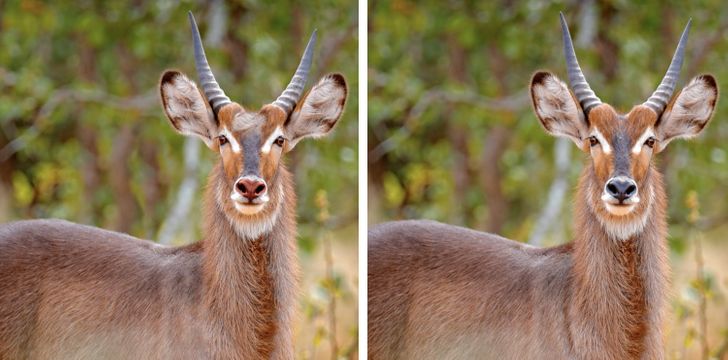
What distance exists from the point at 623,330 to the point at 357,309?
1.38 meters

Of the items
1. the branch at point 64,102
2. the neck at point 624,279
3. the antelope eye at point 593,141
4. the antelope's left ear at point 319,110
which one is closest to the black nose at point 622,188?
the neck at point 624,279

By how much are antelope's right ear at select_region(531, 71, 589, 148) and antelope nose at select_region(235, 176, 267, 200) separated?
3.63ft

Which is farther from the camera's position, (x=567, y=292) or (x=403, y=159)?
(x=403, y=159)

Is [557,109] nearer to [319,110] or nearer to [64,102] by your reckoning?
[319,110]

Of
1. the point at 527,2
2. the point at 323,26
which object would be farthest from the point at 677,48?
the point at 323,26

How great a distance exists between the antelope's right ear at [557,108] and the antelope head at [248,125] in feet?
2.49

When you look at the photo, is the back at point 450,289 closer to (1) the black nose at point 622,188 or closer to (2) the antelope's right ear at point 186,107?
(1) the black nose at point 622,188

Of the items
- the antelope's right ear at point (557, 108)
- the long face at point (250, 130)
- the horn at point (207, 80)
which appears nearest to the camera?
the long face at point (250, 130)

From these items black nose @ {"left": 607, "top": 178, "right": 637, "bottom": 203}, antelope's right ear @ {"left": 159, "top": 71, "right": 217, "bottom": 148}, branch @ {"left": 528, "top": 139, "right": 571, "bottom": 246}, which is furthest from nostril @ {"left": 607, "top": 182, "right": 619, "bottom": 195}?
antelope's right ear @ {"left": 159, "top": 71, "right": 217, "bottom": 148}

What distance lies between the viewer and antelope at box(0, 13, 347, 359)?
420 cm

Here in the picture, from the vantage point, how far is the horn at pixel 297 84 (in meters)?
4.52

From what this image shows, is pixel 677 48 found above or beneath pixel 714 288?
above

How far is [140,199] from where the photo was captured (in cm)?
499

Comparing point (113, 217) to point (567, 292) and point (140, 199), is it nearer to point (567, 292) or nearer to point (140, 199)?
point (140, 199)
